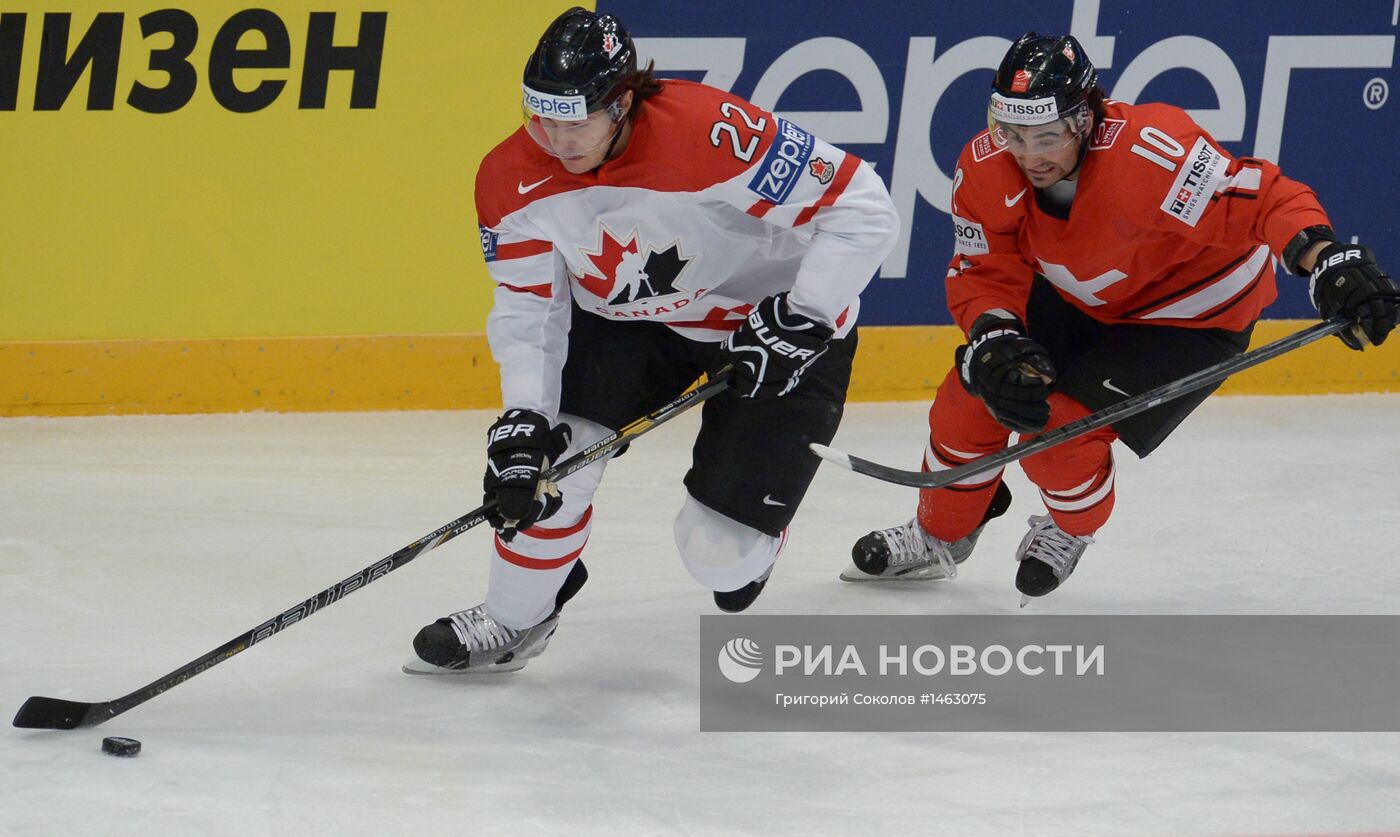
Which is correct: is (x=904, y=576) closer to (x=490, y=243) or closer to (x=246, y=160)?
(x=490, y=243)

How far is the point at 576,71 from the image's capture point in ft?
7.89

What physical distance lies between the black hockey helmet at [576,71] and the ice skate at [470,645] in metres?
0.88

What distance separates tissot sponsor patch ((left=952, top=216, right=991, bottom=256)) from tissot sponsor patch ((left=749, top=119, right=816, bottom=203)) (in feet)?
1.54

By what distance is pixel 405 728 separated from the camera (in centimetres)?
259

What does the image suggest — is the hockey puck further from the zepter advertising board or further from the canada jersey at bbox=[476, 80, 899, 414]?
the zepter advertising board

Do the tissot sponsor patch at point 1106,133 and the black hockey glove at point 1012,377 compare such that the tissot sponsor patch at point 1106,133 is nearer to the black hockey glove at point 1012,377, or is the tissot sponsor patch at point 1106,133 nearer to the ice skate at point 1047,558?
the black hockey glove at point 1012,377

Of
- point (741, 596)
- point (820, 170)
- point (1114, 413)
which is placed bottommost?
point (741, 596)

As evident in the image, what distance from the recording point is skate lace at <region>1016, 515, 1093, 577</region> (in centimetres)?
311

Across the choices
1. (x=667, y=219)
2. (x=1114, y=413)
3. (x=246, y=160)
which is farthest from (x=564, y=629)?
(x=246, y=160)

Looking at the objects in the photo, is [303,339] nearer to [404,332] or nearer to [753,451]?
[404,332]

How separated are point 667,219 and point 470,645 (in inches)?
32.6

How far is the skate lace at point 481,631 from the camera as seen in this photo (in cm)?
280

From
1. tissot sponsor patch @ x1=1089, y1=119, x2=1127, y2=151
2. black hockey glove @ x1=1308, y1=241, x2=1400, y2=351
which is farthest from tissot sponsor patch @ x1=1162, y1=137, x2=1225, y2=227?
black hockey glove @ x1=1308, y1=241, x2=1400, y2=351

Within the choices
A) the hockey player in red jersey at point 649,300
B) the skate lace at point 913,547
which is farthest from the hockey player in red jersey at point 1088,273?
the hockey player in red jersey at point 649,300
